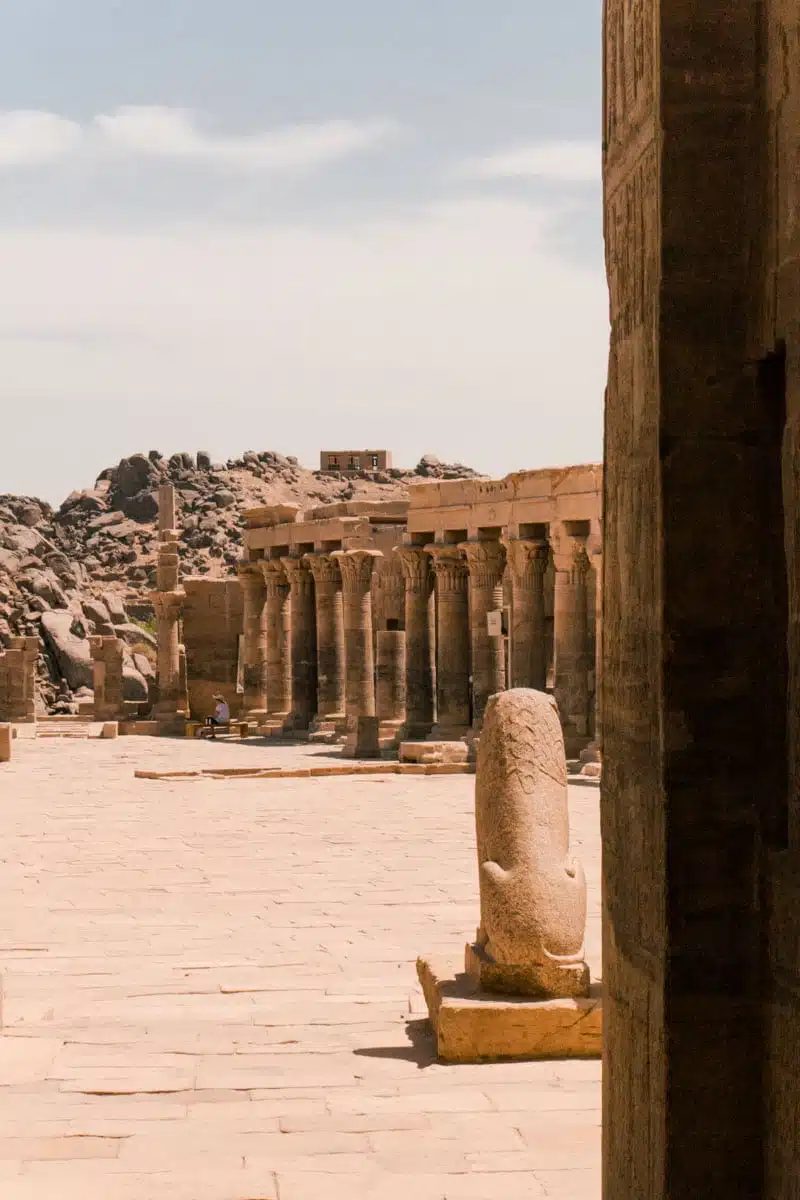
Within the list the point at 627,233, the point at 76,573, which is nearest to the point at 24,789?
the point at 627,233

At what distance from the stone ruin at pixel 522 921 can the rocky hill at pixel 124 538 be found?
46.8 m

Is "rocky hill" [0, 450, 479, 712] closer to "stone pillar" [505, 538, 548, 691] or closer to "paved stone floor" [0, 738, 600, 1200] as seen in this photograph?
"stone pillar" [505, 538, 548, 691]

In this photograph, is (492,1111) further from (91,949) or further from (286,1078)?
(91,949)

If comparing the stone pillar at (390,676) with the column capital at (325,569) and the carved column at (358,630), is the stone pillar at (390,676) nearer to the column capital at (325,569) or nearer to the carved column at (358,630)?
the carved column at (358,630)

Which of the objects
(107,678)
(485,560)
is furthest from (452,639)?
(107,678)

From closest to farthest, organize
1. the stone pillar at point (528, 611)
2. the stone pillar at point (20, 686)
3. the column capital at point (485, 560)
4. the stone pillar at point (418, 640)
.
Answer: the stone pillar at point (528, 611) → the column capital at point (485, 560) → the stone pillar at point (418, 640) → the stone pillar at point (20, 686)

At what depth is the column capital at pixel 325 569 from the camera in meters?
35.9

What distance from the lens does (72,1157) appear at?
6.37 metres

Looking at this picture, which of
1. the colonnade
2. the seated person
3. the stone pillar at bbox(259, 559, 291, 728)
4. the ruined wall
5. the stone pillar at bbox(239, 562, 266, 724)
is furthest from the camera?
the ruined wall

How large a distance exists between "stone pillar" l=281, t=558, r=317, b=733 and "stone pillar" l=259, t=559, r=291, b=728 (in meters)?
0.94

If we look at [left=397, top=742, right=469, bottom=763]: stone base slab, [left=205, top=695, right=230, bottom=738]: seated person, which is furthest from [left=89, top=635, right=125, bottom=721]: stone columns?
[left=397, top=742, right=469, bottom=763]: stone base slab

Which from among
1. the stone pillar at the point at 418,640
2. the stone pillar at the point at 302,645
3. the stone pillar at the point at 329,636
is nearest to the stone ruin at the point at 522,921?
the stone pillar at the point at 418,640

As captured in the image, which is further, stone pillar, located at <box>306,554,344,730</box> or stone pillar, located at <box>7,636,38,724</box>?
stone pillar, located at <box>7,636,38,724</box>

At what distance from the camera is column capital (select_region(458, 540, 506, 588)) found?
29.7 m
